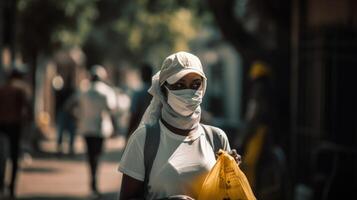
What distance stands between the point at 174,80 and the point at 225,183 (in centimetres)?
54

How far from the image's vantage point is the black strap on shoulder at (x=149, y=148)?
423 cm

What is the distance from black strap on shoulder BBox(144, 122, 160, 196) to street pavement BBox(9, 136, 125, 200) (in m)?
4.90

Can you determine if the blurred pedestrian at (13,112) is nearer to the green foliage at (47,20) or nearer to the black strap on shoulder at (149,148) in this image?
the black strap on shoulder at (149,148)

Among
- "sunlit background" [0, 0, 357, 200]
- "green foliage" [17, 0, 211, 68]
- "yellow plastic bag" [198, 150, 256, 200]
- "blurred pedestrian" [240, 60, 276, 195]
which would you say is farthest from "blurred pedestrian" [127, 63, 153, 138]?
"green foliage" [17, 0, 211, 68]

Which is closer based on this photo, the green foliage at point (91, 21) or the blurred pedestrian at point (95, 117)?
the blurred pedestrian at point (95, 117)

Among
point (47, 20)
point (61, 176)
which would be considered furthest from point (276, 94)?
point (47, 20)

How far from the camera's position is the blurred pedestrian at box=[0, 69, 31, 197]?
466 inches

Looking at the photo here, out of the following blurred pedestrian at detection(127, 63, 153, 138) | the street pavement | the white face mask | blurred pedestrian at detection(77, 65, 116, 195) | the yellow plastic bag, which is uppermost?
the white face mask

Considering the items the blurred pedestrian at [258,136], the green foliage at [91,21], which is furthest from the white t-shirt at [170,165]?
the green foliage at [91,21]

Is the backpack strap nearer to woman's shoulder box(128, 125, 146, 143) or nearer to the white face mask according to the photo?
the white face mask

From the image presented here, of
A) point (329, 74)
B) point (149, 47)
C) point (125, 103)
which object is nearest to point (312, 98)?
point (329, 74)

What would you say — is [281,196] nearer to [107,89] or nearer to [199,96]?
[107,89]

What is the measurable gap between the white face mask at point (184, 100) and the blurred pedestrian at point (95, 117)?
8.05 meters

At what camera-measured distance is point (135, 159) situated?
4.21 metres
